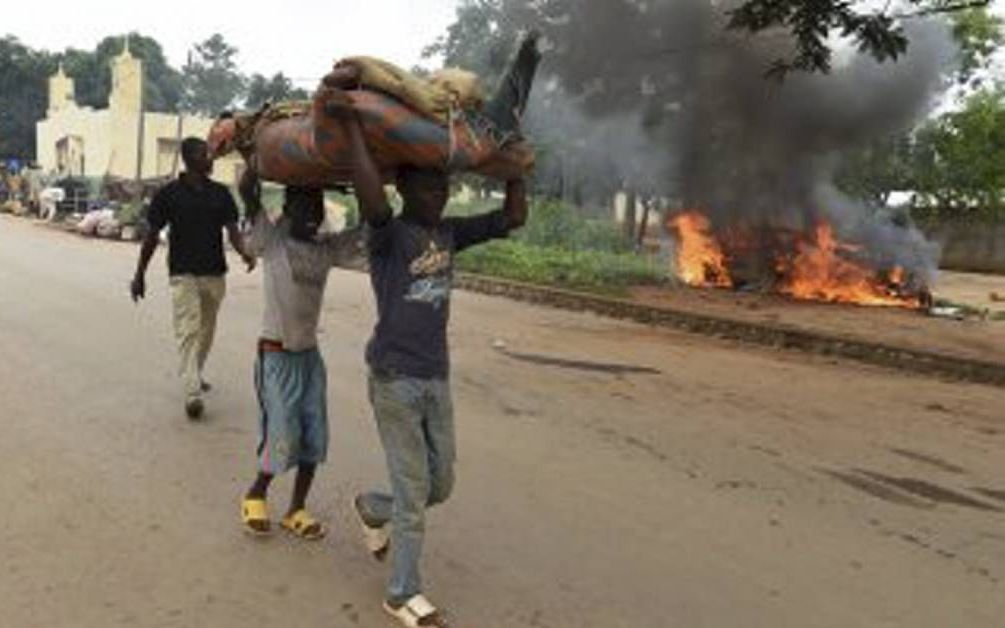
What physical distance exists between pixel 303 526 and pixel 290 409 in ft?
1.65

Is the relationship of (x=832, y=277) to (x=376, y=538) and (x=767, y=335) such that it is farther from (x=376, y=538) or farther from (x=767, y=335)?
(x=376, y=538)

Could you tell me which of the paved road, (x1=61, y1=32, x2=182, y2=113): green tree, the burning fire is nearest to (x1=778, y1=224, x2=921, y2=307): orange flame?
the burning fire

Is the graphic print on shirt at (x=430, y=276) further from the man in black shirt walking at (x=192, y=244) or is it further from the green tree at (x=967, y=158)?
the green tree at (x=967, y=158)

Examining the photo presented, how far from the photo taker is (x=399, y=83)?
379cm

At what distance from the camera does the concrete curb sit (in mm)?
11898

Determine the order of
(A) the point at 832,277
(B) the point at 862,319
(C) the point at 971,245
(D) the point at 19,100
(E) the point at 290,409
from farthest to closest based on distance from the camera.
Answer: (D) the point at 19,100
(C) the point at 971,245
(A) the point at 832,277
(B) the point at 862,319
(E) the point at 290,409

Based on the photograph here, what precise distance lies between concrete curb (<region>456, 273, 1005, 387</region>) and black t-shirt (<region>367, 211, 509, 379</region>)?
9.17 meters

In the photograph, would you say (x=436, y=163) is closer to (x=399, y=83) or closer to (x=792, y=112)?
(x=399, y=83)

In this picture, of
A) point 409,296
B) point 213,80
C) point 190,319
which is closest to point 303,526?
point 409,296

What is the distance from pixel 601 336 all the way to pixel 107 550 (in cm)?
894

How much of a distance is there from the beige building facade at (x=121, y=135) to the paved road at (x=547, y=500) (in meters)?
41.4

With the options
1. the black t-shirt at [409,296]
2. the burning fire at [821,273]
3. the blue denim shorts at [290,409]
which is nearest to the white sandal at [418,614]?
the black t-shirt at [409,296]

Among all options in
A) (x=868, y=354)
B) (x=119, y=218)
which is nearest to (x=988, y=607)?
(x=868, y=354)

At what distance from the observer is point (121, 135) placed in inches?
1986
